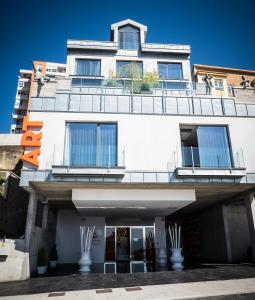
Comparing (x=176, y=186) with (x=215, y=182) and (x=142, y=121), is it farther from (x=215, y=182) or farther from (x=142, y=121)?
(x=142, y=121)

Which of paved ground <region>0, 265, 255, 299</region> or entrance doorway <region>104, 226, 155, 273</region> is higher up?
entrance doorway <region>104, 226, 155, 273</region>

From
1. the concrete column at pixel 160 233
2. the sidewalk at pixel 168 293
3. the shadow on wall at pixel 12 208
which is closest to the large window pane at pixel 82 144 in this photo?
the sidewalk at pixel 168 293

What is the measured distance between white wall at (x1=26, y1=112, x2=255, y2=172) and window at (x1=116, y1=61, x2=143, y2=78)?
7.97 metres

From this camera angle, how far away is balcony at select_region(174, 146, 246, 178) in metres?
11.4

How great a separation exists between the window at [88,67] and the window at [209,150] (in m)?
11.0

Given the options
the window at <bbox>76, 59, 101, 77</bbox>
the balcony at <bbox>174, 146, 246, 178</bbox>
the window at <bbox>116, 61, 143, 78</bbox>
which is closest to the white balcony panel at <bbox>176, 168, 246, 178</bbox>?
the balcony at <bbox>174, 146, 246, 178</bbox>

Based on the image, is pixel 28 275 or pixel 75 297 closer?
pixel 75 297

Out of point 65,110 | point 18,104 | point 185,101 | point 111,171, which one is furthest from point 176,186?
point 18,104

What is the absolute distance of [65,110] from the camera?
12289 millimetres

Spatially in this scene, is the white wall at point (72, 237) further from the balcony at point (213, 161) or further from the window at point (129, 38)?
the window at point (129, 38)

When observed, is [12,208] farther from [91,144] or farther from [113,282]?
[113,282]

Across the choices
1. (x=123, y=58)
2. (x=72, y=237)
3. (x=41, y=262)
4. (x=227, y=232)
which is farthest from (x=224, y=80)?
(x=41, y=262)

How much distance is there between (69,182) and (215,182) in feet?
21.9

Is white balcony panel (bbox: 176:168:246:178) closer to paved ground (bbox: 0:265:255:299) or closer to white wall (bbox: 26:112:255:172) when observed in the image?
white wall (bbox: 26:112:255:172)
